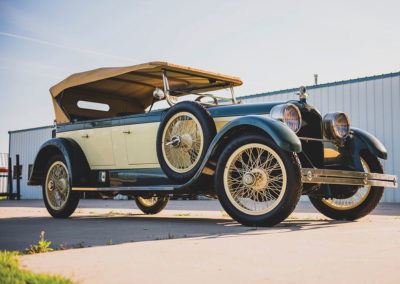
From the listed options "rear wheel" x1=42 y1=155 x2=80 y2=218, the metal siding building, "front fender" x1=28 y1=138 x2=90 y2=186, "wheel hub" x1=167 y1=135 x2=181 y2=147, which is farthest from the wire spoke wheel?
the metal siding building

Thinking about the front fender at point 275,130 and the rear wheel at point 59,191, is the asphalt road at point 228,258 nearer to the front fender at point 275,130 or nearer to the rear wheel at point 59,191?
the front fender at point 275,130

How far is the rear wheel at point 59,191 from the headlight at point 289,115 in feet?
11.1

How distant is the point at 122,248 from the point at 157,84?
15.6 ft

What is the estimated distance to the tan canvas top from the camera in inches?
256

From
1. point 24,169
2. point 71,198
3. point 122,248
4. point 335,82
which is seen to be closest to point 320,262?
point 122,248

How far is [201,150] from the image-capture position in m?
5.28

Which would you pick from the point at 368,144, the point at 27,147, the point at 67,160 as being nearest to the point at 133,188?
the point at 67,160

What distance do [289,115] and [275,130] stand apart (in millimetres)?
675

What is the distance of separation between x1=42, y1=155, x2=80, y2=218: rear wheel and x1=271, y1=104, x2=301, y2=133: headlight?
337 centimetres

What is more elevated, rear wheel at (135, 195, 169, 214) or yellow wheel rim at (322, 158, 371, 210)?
yellow wheel rim at (322, 158, 371, 210)

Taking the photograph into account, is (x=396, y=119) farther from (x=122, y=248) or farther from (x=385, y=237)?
(x=122, y=248)

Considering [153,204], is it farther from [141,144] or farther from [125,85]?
[125,85]

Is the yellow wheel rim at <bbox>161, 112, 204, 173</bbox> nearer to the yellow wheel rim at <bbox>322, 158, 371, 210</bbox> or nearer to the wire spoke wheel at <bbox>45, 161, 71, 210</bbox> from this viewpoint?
the yellow wheel rim at <bbox>322, 158, 371, 210</bbox>

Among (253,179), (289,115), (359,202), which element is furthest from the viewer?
(359,202)
